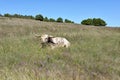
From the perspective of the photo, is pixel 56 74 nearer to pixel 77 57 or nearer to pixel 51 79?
pixel 51 79

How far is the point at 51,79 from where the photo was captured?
280 inches

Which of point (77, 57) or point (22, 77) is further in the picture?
point (77, 57)

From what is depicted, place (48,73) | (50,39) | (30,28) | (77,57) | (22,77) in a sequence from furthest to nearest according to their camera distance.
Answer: (30,28)
(50,39)
(77,57)
(48,73)
(22,77)

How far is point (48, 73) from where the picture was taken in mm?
7770

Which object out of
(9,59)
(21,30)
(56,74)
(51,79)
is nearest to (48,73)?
(56,74)

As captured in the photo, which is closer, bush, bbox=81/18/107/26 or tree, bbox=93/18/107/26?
bush, bbox=81/18/107/26

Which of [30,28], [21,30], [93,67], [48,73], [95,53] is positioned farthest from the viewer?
[30,28]

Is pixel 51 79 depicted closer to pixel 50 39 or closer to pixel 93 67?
pixel 93 67

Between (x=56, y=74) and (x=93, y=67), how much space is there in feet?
12.0

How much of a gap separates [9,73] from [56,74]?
3.93ft

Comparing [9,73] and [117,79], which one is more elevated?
[9,73]

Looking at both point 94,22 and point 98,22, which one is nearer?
point 98,22

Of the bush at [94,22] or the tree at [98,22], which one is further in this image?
the tree at [98,22]

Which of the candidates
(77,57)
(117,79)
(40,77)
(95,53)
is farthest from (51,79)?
(95,53)
